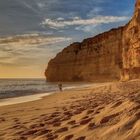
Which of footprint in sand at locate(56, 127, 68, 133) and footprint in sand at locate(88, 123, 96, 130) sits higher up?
footprint in sand at locate(88, 123, 96, 130)

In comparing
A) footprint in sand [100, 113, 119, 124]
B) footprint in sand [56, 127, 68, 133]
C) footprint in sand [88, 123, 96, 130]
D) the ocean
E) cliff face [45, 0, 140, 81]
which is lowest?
the ocean

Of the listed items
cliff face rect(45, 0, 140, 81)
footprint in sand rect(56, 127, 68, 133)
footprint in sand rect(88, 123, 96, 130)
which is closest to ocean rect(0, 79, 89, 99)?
cliff face rect(45, 0, 140, 81)

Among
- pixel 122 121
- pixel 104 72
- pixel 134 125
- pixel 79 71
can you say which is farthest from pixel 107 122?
pixel 79 71

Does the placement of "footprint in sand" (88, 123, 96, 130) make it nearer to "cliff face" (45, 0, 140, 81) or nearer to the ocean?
the ocean

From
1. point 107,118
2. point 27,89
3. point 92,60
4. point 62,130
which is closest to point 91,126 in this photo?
point 107,118

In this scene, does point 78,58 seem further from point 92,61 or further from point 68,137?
point 68,137

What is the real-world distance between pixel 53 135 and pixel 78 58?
92383 mm

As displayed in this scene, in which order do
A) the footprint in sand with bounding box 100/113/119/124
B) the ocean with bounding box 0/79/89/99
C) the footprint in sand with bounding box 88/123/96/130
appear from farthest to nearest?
1. the ocean with bounding box 0/79/89/99
2. the footprint in sand with bounding box 100/113/119/124
3. the footprint in sand with bounding box 88/123/96/130

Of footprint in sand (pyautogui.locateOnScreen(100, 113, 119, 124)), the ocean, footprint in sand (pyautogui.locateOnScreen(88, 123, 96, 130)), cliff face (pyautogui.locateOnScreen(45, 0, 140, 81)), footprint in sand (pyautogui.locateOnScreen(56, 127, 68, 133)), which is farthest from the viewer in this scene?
cliff face (pyautogui.locateOnScreen(45, 0, 140, 81))

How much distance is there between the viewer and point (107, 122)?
15.3 ft

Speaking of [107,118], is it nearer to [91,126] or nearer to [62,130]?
[91,126]

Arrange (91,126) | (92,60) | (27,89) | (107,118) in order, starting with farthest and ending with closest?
(92,60) < (27,89) < (107,118) < (91,126)

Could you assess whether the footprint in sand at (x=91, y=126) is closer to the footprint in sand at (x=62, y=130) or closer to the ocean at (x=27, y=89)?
the footprint in sand at (x=62, y=130)

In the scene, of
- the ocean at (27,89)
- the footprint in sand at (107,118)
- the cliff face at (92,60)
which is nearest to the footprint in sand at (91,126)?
the footprint in sand at (107,118)
